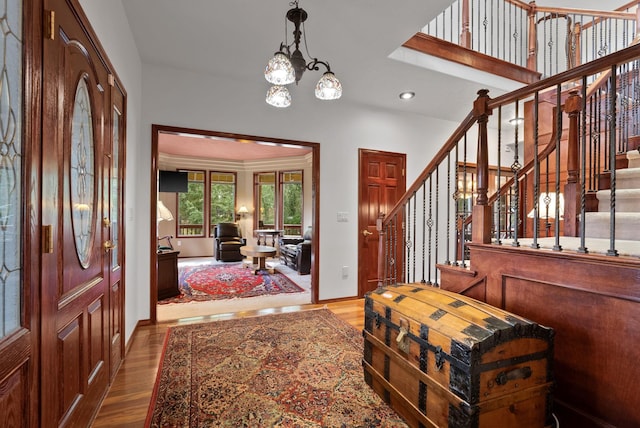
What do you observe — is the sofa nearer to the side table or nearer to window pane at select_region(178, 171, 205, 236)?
the side table

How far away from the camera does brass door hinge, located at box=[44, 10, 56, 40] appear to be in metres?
1.14

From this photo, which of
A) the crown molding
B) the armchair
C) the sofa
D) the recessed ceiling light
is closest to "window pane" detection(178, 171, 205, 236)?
the crown molding

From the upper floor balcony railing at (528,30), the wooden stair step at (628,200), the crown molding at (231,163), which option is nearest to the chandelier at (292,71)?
the wooden stair step at (628,200)

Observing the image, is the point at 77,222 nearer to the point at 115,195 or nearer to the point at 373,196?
the point at 115,195

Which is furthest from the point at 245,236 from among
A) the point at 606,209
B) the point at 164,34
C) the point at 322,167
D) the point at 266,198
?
the point at 606,209

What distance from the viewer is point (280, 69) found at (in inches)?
73.4

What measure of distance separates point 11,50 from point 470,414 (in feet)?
7.14

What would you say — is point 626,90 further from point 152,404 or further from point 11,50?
point 152,404

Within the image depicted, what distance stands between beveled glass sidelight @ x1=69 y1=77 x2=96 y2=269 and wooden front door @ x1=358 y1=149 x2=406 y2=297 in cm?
322

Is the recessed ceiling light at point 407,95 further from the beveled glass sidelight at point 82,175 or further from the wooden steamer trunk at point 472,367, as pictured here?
the beveled glass sidelight at point 82,175

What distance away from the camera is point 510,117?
4828 millimetres

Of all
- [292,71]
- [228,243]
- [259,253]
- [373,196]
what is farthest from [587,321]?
[228,243]

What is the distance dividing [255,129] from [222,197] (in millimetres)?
5721

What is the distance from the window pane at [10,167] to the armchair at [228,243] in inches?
266
